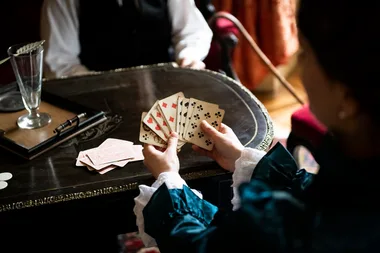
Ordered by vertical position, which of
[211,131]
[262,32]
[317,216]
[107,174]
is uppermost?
[317,216]

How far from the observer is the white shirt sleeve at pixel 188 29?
2.41m

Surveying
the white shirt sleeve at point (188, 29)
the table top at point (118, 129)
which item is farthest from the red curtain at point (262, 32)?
the table top at point (118, 129)

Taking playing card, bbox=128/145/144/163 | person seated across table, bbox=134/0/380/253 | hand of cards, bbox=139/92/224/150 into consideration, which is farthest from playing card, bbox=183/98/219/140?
person seated across table, bbox=134/0/380/253

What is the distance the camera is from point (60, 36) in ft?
7.82

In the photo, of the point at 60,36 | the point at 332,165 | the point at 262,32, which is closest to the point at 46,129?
the point at 60,36

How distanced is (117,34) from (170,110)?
1021 millimetres

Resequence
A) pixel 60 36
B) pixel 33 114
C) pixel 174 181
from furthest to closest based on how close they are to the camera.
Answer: pixel 60 36
pixel 33 114
pixel 174 181

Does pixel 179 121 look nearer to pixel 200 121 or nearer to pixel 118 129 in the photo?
pixel 200 121

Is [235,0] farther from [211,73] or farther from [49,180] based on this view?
[49,180]

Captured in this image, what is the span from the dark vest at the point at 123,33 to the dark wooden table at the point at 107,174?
607mm

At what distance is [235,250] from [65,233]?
2.27ft

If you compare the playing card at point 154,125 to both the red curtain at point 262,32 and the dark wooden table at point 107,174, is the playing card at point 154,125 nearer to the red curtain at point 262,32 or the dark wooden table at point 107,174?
the dark wooden table at point 107,174

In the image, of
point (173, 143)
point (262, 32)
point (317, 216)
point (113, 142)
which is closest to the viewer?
point (317, 216)

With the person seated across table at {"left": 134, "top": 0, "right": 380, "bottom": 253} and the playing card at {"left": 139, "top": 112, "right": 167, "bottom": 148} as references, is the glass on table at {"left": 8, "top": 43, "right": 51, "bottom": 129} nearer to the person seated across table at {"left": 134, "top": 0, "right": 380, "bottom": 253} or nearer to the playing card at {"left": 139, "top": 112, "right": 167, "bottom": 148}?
the playing card at {"left": 139, "top": 112, "right": 167, "bottom": 148}
